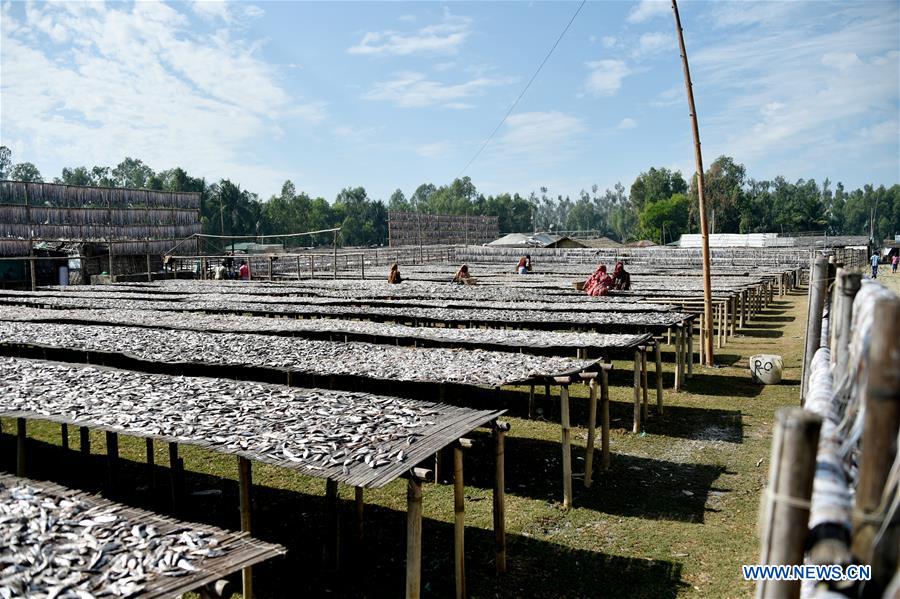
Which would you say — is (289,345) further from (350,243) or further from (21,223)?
(350,243)

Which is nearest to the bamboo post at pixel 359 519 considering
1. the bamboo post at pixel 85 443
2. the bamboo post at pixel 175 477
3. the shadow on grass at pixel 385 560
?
the shadow on grass at pixel 385 560

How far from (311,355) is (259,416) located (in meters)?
3.83

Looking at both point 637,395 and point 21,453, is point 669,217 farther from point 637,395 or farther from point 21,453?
point 21,453

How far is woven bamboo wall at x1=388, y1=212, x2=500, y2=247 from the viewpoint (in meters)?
50.9

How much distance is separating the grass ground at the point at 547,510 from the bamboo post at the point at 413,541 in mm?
1174

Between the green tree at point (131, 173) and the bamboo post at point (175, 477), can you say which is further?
the green tree at point (131, 173)

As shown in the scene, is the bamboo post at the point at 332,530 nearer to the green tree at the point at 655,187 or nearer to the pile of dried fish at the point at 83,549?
the pile of dried fish at the point at 83,549

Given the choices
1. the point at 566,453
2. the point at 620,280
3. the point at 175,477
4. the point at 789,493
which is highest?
the point at 620,280

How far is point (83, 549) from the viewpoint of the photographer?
3871mm

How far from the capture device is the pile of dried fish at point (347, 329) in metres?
11.2

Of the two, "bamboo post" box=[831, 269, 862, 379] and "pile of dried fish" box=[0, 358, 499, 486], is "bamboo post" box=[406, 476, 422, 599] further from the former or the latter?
"bamboo post" box=[831, 269, 862, 379]

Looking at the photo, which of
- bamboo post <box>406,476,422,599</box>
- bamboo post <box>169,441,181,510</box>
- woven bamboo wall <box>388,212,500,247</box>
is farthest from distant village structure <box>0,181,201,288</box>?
bamboo post <box>406,476,422,599</box>

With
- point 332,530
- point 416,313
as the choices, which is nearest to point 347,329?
point 416,313

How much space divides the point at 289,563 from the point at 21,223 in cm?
3396
